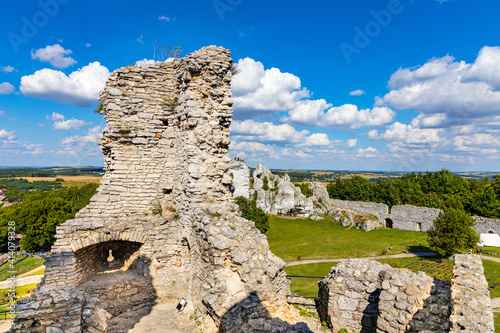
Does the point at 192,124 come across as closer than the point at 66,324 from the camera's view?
No

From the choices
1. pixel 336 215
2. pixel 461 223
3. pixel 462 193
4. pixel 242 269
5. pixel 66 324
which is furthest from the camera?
pixel 462 193

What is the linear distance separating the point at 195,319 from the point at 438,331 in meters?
5.67

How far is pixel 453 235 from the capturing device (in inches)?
886

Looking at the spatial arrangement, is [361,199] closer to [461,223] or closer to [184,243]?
[461,223]

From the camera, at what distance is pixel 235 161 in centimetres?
4594

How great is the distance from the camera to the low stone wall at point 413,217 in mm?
37812

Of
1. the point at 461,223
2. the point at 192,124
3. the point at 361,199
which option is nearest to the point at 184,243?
the point at 192,124

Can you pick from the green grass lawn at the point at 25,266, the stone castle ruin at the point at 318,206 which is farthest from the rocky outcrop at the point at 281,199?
the green grass lawn at the point at 25,266

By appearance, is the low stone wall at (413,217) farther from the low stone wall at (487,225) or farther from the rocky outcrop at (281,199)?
the rocky outcrop at (281,199)

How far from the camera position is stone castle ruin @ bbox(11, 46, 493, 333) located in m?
5.98

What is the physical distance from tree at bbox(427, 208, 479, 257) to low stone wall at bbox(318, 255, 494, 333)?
20272mm

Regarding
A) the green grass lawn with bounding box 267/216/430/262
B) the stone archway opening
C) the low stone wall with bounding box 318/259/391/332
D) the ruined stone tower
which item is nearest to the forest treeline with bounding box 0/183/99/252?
the green grass lawn with bounding box 267/216/430/262

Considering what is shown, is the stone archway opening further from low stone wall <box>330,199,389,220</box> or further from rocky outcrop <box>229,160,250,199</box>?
low stone wall <box>330,199,389,220</box>

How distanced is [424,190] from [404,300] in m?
54.0
